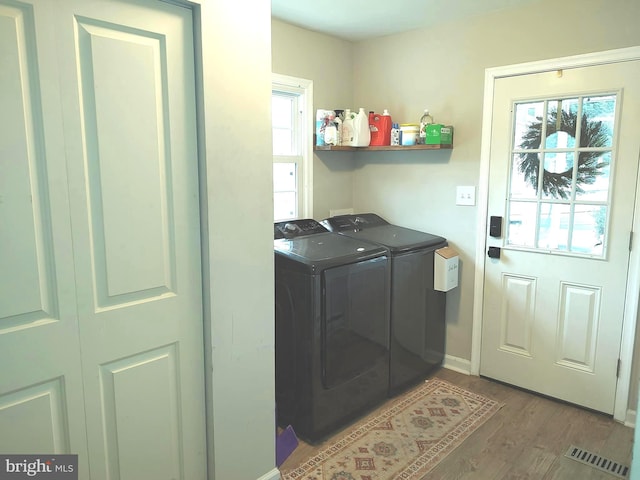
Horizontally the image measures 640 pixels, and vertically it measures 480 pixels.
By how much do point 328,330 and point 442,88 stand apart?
178cm

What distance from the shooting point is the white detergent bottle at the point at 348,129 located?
3.16 m

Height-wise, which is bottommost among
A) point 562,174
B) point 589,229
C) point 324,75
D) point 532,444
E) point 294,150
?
point 532,444

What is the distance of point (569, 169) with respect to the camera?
2.58m

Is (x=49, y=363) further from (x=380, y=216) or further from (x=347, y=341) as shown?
(x=380, y=216)

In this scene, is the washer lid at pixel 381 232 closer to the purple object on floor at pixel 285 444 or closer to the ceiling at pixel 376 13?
the purple object on floor at pixel 285 444

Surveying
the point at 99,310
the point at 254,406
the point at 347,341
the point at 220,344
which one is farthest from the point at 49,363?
the point at 347,341

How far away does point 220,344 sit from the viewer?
175 cm

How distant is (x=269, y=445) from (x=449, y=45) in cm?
257

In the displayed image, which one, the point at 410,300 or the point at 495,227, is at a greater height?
the point at 495,227

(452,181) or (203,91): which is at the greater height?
(203,91)

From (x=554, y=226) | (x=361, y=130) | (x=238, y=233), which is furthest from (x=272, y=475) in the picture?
(x=361, y=130)

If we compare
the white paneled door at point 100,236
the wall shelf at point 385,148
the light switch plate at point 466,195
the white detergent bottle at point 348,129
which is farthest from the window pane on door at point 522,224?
the white paneled door at point 100,236

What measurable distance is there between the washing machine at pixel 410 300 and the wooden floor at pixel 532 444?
48 centimetres

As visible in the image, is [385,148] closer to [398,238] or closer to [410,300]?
[398,238]
